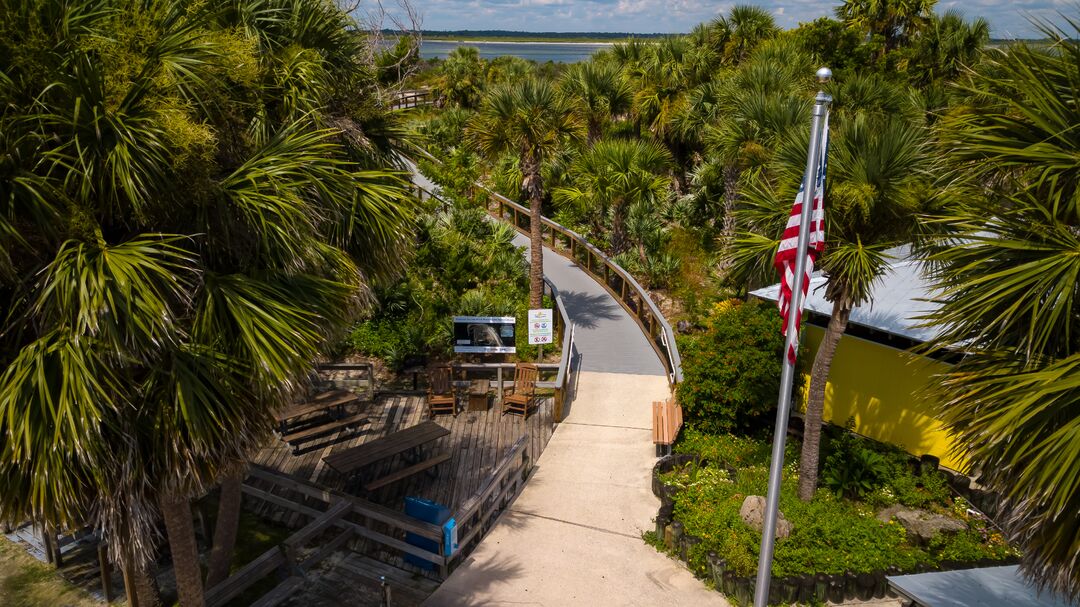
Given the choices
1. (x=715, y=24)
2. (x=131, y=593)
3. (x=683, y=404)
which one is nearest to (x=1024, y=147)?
(x=683, y=404)

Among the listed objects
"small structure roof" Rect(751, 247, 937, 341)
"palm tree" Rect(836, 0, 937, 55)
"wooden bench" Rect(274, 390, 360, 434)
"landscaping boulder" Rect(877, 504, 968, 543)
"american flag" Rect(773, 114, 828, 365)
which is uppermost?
"palm tree" Rect(836, 0, 937, 55)

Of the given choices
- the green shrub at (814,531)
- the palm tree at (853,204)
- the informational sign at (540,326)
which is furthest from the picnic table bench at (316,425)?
the palm tree at (853,204)

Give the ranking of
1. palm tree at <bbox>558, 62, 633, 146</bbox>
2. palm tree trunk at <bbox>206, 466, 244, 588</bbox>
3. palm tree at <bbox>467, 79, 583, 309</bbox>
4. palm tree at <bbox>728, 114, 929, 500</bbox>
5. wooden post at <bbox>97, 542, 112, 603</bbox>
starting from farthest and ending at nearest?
1. palm tree at <bbox>558, 62, 633, 146</bbox>
2. palm tree at <bbox>467, 79, 583, 309</bbox>
3. wooden post at <bbox>97, 542, 112, 603</bbox>
4. palm tree at <bbox>728, 114, 929, 500</bbox>
5. palm tree trunk at <bbox>206, 466, 244, 588</bbox>

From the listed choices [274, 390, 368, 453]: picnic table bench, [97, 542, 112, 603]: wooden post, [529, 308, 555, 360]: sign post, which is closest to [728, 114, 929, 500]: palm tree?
[529, 308, 555, 360]: sign post

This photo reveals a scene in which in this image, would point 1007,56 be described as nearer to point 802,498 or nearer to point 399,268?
point 399,268

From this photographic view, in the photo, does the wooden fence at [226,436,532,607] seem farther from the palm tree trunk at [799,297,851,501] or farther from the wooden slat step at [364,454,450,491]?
the palm tree trunk at [799,297,851,501]

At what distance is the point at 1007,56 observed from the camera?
577 cm

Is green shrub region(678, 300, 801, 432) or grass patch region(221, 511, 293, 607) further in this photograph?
green shrub region(678, 300, 801, 432)

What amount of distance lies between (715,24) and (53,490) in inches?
1276

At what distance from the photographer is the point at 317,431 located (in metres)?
12.7

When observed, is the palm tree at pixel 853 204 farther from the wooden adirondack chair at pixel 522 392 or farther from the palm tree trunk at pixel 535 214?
the palm tree trunk at pixel 535 214

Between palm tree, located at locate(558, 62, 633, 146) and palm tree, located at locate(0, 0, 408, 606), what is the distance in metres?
19.5

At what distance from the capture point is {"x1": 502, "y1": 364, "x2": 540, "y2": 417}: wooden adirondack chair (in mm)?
14352

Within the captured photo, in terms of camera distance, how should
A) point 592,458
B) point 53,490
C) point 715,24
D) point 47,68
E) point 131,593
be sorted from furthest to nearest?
1. point 715,24
2. point 592,458
3. point 131,593
4. point 47,68
5. point 53,490
